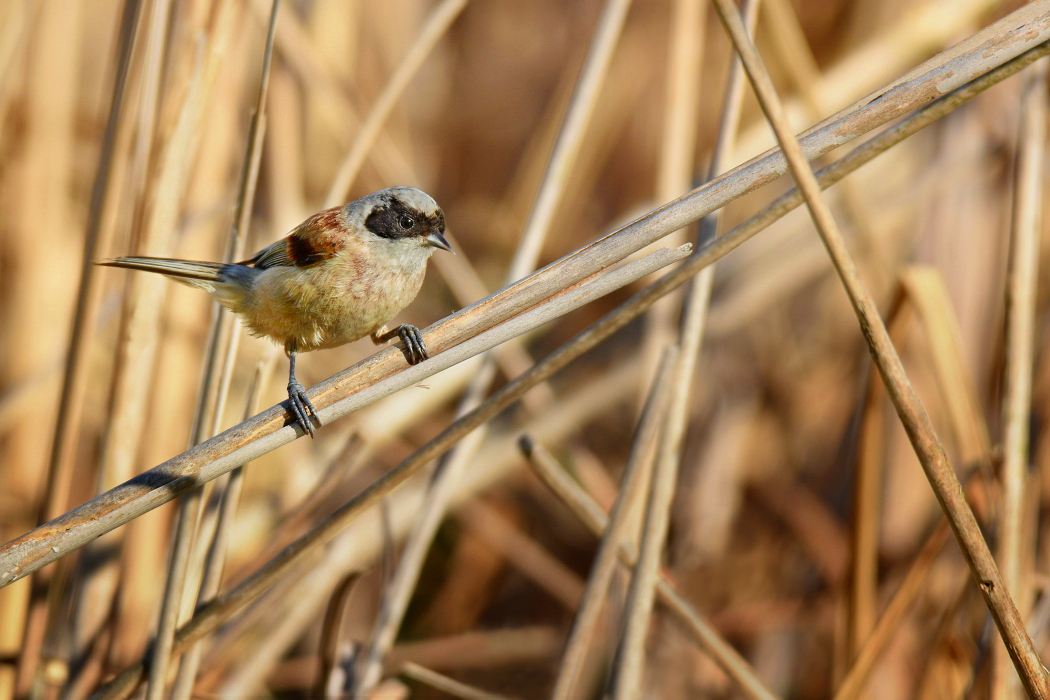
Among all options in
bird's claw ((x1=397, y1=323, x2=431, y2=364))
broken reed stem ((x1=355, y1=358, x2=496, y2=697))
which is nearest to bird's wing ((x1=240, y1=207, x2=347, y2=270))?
bird's claw ((x1=397, y1=323, x2=431, y2=364))

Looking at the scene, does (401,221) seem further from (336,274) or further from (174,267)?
(174,267)

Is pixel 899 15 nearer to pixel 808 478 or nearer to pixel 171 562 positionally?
pixel 808 478

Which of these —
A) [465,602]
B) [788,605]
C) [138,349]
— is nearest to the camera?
[138,349]

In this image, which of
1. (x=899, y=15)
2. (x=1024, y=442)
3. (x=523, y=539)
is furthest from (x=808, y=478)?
(x=899, y=15)

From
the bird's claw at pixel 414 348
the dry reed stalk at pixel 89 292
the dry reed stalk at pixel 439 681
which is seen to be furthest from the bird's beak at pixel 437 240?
the dry reed stalk at pixel 439 681

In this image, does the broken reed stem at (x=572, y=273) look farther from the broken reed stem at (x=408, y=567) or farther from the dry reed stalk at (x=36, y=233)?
the dry reed stalk at (x=36, y=233)

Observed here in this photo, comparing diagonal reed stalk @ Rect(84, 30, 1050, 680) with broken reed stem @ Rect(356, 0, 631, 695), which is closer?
diagonal reed stalk @ Rect(84, 30, 1050, 680)

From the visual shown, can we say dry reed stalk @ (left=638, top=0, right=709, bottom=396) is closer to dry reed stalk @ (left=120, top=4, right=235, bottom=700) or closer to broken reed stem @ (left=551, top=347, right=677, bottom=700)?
broken reed stem @ (left=551, top=347, right=677, bottom=700)
